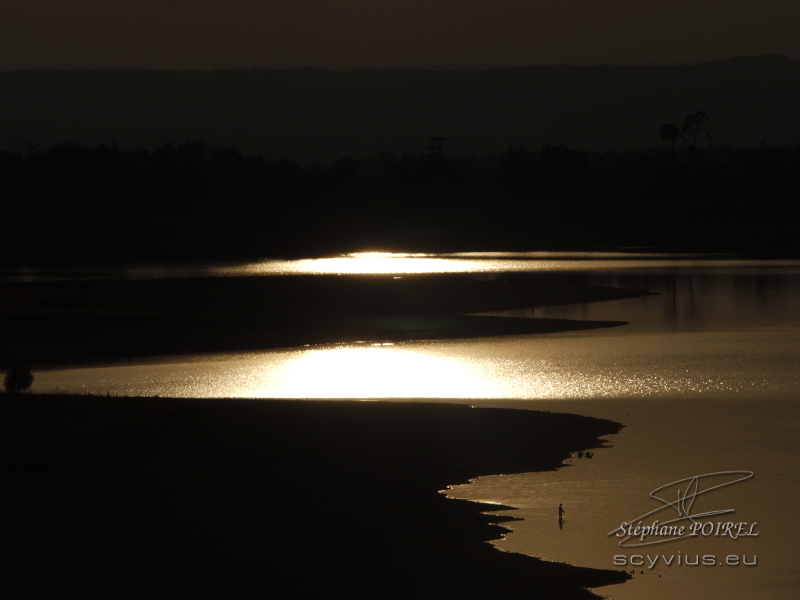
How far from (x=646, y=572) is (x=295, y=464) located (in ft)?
17.4

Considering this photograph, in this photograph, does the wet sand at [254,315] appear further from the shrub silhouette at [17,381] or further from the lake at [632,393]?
the shrub silhouette at [17,381]

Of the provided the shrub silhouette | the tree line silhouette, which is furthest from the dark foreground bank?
the tree line silhouette

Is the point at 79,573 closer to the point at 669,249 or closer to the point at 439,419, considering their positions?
the point at 439,419

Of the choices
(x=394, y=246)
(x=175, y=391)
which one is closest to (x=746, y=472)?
(x=175, y=391)

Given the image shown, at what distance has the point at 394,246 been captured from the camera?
88.5 meters

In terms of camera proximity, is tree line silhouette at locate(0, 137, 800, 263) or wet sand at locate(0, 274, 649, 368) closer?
wet sand at locate(0, 274, 649, 368)

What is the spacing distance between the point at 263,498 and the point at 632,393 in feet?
35.7
